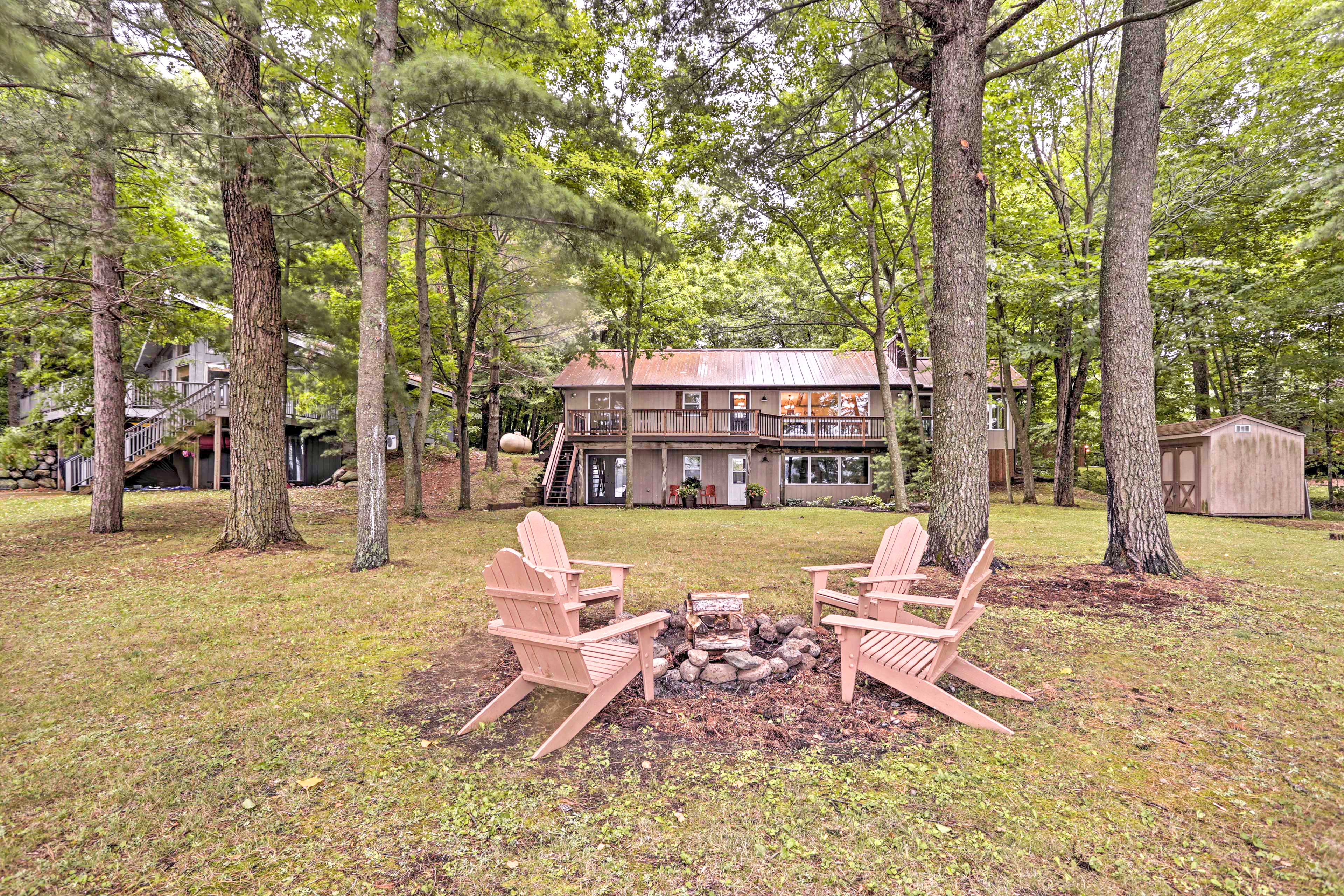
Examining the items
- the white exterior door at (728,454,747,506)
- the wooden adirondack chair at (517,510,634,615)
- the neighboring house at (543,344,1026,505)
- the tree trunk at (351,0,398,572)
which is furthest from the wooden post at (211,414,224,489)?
the wooden adirondack chair at (517,510,634,615)

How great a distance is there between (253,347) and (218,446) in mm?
13066

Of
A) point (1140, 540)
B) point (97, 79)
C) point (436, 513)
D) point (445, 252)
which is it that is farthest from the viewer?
point (445, 252)

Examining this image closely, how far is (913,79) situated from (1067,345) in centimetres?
1185

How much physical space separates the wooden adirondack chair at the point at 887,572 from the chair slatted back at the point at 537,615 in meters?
2.14

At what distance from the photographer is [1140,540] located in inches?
241

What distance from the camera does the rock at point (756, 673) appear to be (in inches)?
140

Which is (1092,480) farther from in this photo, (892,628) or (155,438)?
(155,438)

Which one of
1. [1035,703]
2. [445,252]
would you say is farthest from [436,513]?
[1035,703]

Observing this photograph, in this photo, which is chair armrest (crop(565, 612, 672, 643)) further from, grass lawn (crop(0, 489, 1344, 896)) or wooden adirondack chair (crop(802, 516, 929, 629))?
wooden adirondack chair (crop(802, 516, 929, 629))

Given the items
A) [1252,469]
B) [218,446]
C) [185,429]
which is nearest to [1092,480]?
[1252,469]

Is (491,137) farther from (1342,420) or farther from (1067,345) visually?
(1342,420)

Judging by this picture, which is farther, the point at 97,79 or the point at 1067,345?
the point at 1067,345

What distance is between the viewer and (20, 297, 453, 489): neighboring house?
1688 cm

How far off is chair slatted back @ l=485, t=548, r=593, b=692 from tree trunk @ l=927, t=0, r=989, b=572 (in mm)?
4706
